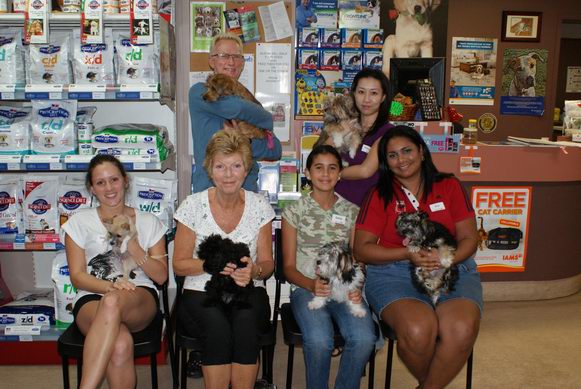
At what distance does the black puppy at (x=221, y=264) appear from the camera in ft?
7.39

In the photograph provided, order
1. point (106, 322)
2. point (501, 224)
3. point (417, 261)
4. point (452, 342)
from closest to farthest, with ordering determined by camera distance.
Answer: point (106, 322) < point (452, 342) < point (417, 261) < point (501, 224)

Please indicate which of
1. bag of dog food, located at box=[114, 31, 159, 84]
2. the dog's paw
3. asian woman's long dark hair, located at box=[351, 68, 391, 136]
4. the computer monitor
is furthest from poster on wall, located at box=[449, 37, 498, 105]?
the dog's paw

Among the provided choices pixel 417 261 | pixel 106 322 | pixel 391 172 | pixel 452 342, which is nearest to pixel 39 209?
pixel 106 322

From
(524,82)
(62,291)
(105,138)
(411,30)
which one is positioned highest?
(411,30)

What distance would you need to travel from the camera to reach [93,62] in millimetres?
2959

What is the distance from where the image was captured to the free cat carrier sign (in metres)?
4.05

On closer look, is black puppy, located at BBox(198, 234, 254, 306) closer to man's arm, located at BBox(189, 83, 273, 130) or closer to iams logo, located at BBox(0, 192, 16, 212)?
man's arm, located at BBox(189, 83, 273, 130)

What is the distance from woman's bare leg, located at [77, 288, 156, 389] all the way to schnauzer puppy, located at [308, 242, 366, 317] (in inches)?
31.1

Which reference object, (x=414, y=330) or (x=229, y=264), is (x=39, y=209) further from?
(x=414, y=330)

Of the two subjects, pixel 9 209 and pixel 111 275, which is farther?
pixel 9 209

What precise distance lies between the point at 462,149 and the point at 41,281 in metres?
3.26

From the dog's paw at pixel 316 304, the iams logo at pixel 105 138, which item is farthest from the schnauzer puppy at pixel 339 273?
the iams logo at pixel 105 138

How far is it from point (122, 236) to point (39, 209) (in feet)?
3.23

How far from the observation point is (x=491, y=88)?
643cm
